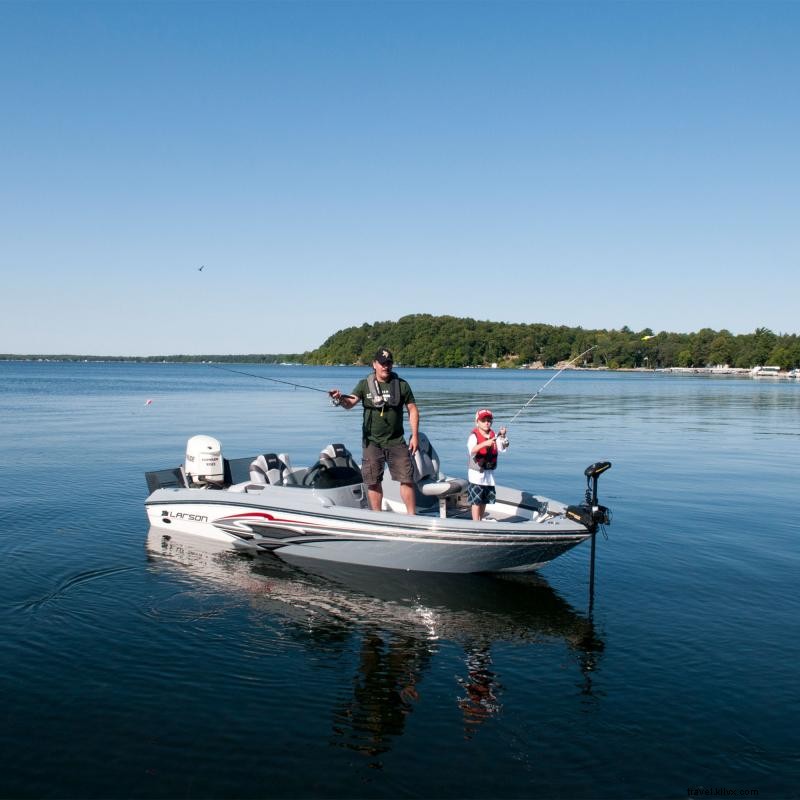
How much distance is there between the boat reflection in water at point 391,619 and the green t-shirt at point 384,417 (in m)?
1.70

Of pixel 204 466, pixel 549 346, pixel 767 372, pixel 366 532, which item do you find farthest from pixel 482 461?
pixel 549 346

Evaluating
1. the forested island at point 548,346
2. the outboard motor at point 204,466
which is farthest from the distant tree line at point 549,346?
the outboard motor at point 204,466

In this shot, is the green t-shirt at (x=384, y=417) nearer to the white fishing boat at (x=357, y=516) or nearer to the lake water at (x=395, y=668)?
the white fishing boat at (x=357, y=516)

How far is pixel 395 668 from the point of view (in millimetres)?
6449

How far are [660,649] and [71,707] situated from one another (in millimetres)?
5186

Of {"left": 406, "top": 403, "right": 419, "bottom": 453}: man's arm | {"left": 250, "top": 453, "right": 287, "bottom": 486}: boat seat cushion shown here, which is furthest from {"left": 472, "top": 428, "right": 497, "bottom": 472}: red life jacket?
{"left": 250, "top": 453, "right": 287, "bottom": 486}: boat seat cushion

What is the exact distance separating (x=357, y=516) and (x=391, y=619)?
1689mm

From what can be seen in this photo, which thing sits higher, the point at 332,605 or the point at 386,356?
the point at 386,356

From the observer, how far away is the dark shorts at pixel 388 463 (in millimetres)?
9133

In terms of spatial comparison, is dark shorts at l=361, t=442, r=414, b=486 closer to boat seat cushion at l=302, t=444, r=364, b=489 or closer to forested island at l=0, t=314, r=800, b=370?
boat seat cushion at l=302, t=444, r=364, b=489

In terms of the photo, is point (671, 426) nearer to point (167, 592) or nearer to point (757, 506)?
point (757, 506)

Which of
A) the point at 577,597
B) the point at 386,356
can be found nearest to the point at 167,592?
the point at 386,356

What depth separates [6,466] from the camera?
16859 mm

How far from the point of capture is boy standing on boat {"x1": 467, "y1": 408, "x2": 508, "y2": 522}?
9125mm
